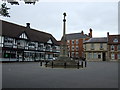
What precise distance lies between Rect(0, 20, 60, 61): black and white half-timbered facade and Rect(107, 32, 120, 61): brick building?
1963 cm

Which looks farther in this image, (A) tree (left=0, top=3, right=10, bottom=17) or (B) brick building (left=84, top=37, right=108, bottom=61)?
(B) brick building (left=84, top=37, right=108, bottom=61)

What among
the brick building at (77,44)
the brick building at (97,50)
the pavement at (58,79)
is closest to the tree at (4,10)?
the pavement at (58,79)

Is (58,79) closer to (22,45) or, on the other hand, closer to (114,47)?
(22,45)

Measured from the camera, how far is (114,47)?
5419cm

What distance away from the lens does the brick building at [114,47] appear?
175 feet

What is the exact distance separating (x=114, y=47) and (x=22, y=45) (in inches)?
1220

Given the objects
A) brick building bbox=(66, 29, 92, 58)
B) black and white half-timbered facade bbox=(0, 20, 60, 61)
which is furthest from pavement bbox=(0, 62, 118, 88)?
brick building bbox=(66, 29, 92, 58)

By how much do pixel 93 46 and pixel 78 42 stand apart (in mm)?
15559

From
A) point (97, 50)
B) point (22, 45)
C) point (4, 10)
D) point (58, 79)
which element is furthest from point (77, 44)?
point (4, 10)

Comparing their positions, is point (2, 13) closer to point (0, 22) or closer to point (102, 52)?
point (0, 22)

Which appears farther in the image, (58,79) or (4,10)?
(58,79)

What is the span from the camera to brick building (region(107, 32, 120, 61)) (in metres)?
53.4

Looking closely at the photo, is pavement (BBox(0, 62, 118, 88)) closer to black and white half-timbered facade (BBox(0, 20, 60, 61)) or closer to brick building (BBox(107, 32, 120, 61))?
black and white half-timbered facade (BBox(0, 20, 60, 61))

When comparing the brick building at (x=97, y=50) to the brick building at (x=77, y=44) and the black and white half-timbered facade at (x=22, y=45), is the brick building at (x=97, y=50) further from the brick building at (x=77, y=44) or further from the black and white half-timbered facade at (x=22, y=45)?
the black and white half-timbered facade at (x=22, y=45)
